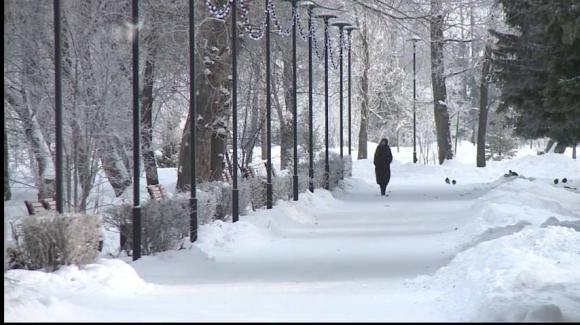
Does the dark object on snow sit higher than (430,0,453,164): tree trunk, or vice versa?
(430,0,453,164): tree trunk

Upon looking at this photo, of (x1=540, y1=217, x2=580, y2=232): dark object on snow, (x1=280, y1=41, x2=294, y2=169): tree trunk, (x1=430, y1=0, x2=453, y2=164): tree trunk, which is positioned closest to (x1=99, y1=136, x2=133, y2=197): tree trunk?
(x1=280, y1=41, x2=294, y2=169): tree trunk

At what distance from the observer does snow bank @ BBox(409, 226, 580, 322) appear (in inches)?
342

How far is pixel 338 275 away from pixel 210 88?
12.0 metres

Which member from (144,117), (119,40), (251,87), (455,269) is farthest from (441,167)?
(455,269)

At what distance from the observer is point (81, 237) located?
10.6 metres

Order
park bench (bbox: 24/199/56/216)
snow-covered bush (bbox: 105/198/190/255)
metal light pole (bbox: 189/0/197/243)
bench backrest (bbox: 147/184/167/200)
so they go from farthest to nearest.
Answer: bench backrest (bbox: 147/184/167/200) < metal light pole (bbox: 189/0/197/243) < park bench (bbox: 24/199/56/216) < snow-covered bush (bbox: 105/198/190/255)

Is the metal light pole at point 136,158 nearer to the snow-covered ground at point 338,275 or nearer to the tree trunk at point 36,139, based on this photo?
the snow-covered ground at point 338,275

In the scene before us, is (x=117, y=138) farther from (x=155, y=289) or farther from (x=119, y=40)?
(x=155, y=289)

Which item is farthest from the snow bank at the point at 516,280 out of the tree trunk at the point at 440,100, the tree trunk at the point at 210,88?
the tree trunk at the point at 440,100

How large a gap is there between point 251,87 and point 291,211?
8.86m

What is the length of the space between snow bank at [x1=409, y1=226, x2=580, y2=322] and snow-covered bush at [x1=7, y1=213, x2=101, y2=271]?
383cm

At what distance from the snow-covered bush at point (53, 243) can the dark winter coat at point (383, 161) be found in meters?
19.6

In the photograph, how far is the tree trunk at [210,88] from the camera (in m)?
23.5

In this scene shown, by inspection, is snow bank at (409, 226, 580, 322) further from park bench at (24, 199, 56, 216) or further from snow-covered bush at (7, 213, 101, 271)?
park bench at (24, 199, 56, 216)
